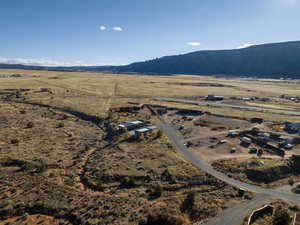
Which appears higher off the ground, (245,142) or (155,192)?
(245,142)

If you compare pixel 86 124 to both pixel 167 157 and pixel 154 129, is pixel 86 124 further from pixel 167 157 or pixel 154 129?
pixel 167 157

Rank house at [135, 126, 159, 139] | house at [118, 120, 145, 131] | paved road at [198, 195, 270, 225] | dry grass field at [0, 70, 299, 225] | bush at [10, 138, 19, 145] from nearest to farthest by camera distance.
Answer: paved road at [198, 195, 270, 225] → dry grass field at [0, 70, 299, 225] → bush at [10, 138, 19, 145] → house at [135, 126, 159, 139] → house at [118, 120, 145, 131]

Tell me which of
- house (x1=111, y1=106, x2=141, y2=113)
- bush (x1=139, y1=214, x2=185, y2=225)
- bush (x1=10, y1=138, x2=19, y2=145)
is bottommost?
bush (x1=139, y1=214, x2=185, y2=225)

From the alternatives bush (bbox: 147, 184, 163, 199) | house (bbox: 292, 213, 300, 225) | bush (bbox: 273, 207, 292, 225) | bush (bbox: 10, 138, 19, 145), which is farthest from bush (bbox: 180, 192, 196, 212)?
bush (bbox: 10, 138, 19, 145)

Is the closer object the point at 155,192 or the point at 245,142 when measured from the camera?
the point at 155,192

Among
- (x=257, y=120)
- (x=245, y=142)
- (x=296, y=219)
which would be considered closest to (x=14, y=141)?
(x=296, y=219)

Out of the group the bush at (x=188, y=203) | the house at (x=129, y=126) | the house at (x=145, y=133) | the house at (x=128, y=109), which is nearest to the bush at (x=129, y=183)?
the bush at (x=188, y=203)

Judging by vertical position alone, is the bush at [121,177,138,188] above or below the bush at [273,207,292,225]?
below

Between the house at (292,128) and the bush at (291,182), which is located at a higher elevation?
the house at (292,128)

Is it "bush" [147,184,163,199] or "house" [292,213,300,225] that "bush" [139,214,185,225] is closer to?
"bush" [147,184,163,199]

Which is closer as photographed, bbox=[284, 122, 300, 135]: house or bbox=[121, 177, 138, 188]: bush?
bbox=[121, 177, 138, 188]: bush

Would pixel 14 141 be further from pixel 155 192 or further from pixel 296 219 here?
pixel 296 219

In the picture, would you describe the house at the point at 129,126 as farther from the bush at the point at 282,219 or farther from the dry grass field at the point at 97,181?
the bush at the point at 282,219
